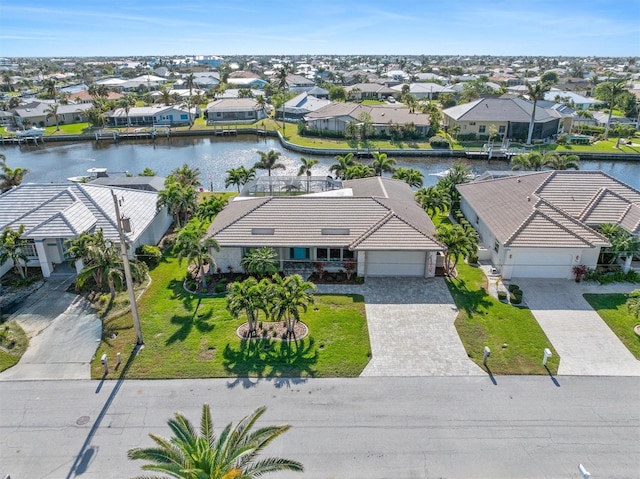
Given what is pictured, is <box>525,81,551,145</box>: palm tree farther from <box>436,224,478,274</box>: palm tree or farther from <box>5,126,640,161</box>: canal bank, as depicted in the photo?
<box>436,224,478,274</box>: palm tree

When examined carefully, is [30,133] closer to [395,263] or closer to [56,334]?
[56,334]

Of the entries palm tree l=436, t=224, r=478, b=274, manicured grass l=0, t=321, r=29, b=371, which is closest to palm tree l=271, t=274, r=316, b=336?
palm tree l=436, t=224, r=478, b=274

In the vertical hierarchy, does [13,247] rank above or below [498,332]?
above

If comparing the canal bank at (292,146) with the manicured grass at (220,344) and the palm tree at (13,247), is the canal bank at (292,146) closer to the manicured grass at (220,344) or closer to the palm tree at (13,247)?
the manicured grass at (220,344)

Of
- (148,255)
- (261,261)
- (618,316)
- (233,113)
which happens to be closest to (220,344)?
(261,261)

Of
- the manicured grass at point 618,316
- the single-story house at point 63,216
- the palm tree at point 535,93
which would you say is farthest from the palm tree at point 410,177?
the palm tree at point 535,93
